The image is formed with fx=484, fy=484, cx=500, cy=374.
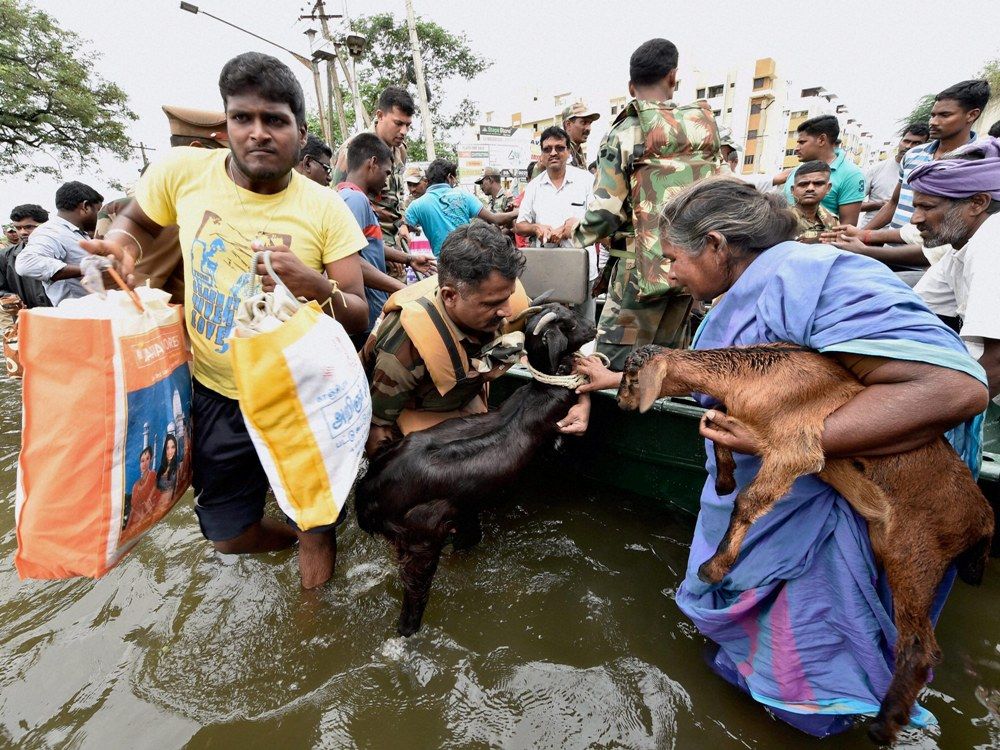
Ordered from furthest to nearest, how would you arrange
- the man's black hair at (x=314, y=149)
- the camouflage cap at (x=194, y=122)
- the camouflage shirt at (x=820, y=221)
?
the man's black hair at (x=314, y=149) < the camouflage shirt at (x=820, y=221) < the camouflage cap at (x=194, y=122)

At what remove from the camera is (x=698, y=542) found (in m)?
2.10

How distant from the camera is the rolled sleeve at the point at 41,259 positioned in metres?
4.49

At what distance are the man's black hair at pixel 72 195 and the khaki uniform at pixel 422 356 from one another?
4.78 metres

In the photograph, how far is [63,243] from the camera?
481cm

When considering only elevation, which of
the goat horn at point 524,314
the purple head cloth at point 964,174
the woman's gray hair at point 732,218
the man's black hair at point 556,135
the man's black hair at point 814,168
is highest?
the man's black hair at point 556,135

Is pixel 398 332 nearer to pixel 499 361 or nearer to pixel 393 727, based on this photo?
pixel 499 361

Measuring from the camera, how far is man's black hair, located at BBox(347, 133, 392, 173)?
12.9ft

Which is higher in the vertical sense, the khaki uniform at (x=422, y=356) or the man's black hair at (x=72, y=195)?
the man's black hair at (x=72, y=195)

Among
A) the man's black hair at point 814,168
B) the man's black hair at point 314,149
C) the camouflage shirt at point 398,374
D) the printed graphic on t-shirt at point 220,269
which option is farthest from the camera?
the man's black hair at point 314,149

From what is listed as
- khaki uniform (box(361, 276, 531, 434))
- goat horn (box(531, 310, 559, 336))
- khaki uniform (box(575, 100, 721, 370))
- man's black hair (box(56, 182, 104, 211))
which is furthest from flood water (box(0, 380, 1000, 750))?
man's black hair (box(56, 182, 104, 211))

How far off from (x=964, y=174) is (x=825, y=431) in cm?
165

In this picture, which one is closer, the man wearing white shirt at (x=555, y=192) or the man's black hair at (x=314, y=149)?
the man's black hair at (x=314, y=149)

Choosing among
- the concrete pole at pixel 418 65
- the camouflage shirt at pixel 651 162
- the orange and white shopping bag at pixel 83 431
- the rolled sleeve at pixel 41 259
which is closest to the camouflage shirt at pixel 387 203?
the camouflage shirt at pixel 651 162

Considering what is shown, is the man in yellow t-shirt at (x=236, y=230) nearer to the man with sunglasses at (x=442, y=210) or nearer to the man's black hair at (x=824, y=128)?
the man with sunglasses at (x=442, y=210)
